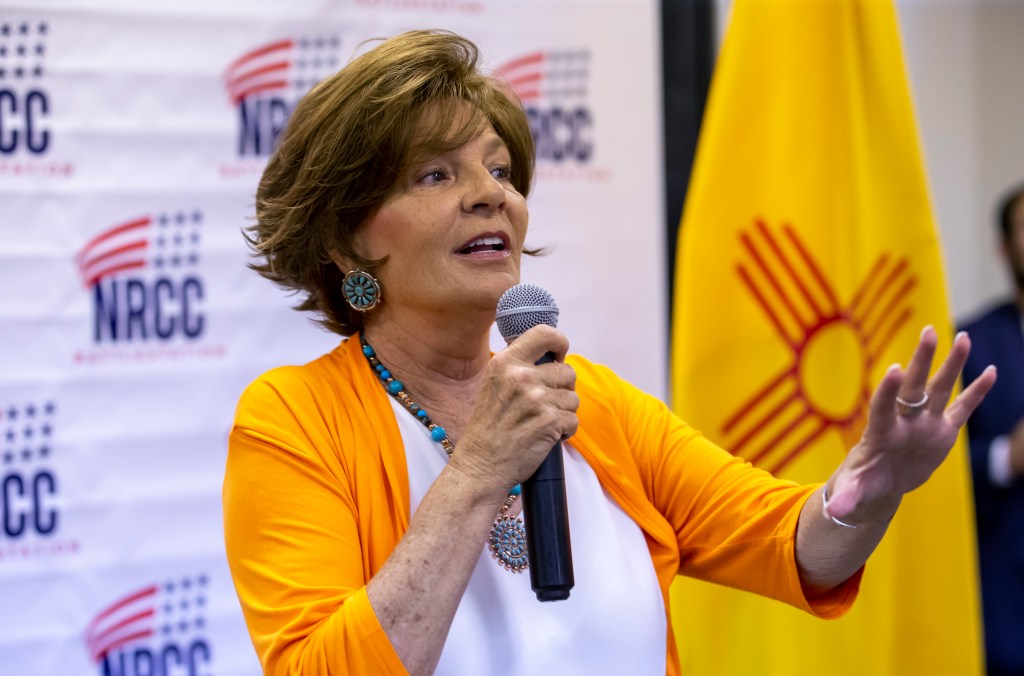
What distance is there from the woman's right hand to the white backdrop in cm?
181

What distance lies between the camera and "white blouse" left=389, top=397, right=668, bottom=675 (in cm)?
152

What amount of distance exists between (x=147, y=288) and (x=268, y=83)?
69cm

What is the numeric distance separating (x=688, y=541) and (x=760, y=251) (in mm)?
1205

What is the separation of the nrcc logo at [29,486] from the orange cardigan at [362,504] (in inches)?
58.1

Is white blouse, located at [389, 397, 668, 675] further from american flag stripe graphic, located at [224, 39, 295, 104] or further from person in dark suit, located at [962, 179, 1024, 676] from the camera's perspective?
person in dark suit, located at [962, 179, 1024, 676]

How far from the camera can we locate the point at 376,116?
5.33 ft

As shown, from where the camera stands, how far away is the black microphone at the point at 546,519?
4.30 ft

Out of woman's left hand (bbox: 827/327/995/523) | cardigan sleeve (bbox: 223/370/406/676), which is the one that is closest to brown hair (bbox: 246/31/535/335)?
cardigan sleeve (bbox: 223/370/406/676)

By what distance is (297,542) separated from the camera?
4.62ft

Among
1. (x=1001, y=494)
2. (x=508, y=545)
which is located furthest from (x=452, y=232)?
(x=1001, y=494)

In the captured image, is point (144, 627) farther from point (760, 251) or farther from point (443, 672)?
point (760, 251)

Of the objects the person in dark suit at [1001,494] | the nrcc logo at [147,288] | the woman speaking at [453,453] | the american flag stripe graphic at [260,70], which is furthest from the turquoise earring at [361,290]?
the person in dark suit at [1001,494]

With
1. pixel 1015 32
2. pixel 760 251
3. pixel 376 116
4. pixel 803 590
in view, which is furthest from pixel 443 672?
pixel 1015 32

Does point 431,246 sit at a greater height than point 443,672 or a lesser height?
greater
